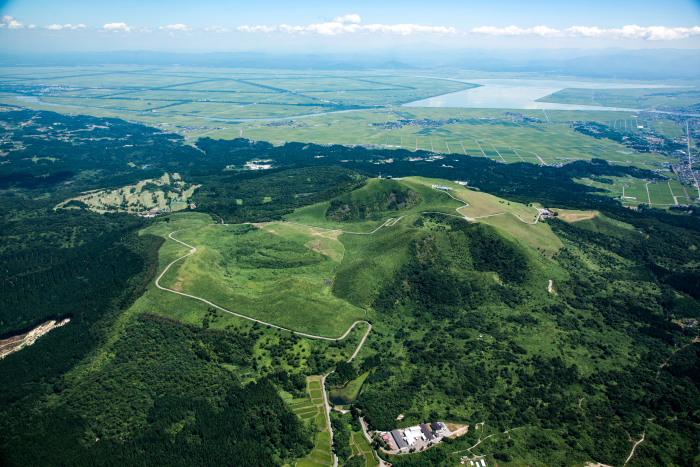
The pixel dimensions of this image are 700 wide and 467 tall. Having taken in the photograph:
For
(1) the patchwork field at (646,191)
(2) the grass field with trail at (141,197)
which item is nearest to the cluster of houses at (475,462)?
(2) the grass field with trail at (141,197)

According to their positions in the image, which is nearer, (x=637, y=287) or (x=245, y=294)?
(x=245, y=294)

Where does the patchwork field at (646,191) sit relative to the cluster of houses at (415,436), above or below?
above

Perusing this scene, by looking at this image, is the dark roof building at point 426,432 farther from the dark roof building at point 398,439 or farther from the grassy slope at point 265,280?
the grassy slope at point 265,280

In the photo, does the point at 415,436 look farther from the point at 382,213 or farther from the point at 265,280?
the point at 382,213

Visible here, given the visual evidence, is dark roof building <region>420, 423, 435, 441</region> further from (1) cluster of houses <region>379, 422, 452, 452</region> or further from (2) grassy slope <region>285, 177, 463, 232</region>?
(2) grassy slope <region>285, 177, 463, 232</region>

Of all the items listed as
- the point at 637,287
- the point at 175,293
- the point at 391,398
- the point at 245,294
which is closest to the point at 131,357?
the point at 175,293

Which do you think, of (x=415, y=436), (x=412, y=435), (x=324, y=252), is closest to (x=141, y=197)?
(x=324, y=252)

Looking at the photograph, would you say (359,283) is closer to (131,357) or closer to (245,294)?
(245,294)

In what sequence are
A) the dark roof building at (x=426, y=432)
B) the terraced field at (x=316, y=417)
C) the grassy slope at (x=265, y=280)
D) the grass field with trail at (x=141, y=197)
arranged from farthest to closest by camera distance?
the grass field with trail at (x=141, y=197)
the grassy slope at (x=265, y=280)
the dark roof building at (x=426, y=432)
the terraced field at (x=316, y=417)
